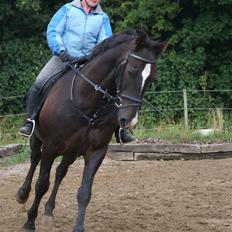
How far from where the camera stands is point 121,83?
550 centimetres

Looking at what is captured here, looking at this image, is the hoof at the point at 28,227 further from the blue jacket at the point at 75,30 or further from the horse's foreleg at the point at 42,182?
the blue jacket at the point at 75,30

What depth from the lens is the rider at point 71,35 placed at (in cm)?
659

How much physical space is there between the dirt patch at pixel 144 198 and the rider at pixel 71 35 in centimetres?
126

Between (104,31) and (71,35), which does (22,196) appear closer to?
(71,35)

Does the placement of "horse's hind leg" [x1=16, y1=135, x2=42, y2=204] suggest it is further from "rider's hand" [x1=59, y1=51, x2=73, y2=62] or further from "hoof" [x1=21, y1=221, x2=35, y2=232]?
"rider's hand" [x1=59, y1=51, x2=73, y2=62]

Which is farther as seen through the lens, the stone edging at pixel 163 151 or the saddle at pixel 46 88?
the stone edging at pixel 163 151

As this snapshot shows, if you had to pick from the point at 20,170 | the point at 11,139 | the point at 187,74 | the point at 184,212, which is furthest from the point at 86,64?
the point at 187,74

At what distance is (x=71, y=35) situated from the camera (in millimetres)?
6672

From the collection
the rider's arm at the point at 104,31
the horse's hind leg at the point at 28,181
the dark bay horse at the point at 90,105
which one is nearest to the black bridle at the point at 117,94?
the dark bay horse at the point at 90,105

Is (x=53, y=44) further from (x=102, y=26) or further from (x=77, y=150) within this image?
(x=77, y=150)

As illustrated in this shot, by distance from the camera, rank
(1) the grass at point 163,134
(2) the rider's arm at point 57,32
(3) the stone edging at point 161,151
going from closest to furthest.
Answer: (2) the rider's arm at point 57,32
(3) the stone edging at point 161,151
(1) the grass at point 163,134

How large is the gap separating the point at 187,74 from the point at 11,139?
7.08 m

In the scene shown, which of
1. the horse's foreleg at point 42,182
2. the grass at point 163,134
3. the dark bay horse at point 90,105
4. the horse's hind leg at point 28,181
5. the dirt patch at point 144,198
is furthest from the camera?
the grass at point 163,134

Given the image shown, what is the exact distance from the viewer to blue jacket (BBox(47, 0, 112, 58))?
6602 mm
